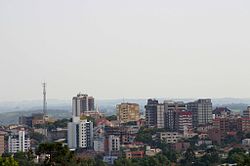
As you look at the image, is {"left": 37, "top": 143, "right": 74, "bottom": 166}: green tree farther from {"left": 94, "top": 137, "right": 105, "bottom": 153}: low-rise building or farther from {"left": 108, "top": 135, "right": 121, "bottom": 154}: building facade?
{"left": 94, "top": 137, "right": 105, "bottom": 153}: low-rise building

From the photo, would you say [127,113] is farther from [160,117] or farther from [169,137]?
→ [169,137]

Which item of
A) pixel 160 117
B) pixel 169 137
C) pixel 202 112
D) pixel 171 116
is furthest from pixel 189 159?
pixel 202 112

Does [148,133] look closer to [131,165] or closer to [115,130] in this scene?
[115,130]

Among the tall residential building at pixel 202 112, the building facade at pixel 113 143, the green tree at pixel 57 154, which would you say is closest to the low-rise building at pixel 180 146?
the building facade at pixel 113 143

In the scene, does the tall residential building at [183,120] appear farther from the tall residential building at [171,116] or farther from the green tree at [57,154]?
the green tree at [57,154]

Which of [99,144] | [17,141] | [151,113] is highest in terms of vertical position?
[151,113]

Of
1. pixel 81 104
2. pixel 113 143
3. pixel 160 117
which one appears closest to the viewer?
pixel 113 143

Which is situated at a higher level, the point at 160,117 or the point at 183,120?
the point at 160,117

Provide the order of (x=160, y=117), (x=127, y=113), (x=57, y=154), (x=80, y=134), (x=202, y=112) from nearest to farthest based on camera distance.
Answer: (x=57, y=154), (x=80, y=134), (x=160, y=117), (x=202, y=112), (x=127, y=113)

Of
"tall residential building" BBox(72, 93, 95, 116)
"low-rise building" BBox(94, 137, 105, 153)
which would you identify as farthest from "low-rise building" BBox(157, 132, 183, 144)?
"tall residential building" BBox(72, 93, 95, 116)
